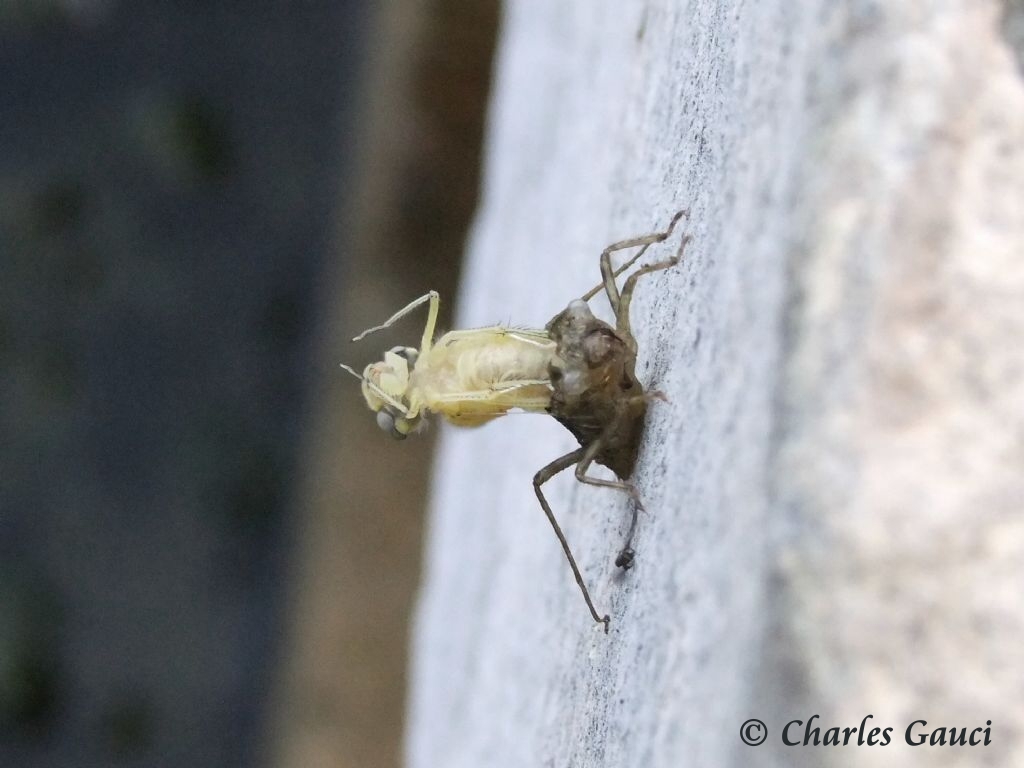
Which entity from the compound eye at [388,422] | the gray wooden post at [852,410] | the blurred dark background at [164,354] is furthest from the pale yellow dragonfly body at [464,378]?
the blurred dark background at [164,354]

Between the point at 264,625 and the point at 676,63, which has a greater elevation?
the point at 676,63

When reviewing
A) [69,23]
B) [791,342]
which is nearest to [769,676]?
[791,342]

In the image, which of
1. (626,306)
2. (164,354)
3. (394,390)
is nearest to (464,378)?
(394,390)

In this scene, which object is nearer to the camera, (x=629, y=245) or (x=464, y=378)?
(x=629, y=245)

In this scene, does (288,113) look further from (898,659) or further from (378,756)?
(898,659)
